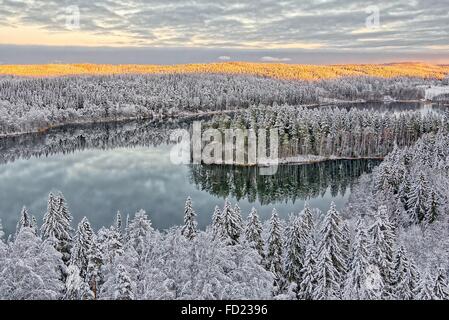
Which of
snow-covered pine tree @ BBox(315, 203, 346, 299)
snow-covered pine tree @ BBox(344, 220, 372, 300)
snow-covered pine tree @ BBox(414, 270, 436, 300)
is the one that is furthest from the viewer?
snow-covered pine tree @ BBox(315, 203, 346, 299)

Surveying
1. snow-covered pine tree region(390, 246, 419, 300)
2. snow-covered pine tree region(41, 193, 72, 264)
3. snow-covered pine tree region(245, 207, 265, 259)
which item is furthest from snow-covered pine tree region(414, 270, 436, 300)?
snow-covered pine tree region(41, 193, 72, 264)

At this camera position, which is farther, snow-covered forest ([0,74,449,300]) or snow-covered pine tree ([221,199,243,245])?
snow-covered pine tree ([221,199,243,245])

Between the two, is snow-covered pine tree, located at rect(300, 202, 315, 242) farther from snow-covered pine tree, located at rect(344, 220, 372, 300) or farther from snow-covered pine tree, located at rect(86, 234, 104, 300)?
snow-covered pine tree, located at rect(86, 234, 104, 300)

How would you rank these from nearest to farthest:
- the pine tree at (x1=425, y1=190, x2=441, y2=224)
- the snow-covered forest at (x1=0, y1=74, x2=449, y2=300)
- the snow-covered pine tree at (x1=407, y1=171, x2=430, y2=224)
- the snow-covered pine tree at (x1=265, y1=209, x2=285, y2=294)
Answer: the snow-covered forest at (x1=0, y1=74, x2=449, y2=300), the snow-covered pine tree at (x1=265, y1=209, x2=285, y2=294), the pine tree at (x1=425, y1=190, x2=441, y2=224), the snow-covered pine tree at (x1=407, y1=171, x2=430, y2=224)

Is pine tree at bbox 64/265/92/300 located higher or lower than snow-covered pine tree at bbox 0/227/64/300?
lower

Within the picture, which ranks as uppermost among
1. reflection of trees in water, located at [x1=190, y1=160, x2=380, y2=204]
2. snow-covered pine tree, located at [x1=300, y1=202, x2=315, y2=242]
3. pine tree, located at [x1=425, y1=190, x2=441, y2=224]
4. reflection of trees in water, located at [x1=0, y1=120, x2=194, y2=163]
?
reflection of trees in water, located at [x1=0, y1=120, x2=194, y2=163]

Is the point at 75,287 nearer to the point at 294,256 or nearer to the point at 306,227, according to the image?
the point at 294,256

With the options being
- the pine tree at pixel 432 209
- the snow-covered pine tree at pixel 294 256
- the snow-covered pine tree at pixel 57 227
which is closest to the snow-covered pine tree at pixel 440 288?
the snow-covered pine tree at pixel 294 256
